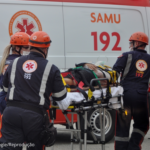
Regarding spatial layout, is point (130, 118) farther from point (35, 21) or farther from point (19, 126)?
point (35, 21)

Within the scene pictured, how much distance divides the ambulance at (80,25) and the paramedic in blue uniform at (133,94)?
126cm

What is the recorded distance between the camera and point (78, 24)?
6.44m

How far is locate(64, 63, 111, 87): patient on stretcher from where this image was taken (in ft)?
14.3

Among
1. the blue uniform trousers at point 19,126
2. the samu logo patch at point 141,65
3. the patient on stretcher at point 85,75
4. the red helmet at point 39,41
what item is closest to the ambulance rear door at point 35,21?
the patient on stretcher at point 85,75

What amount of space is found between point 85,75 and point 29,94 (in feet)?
4.11

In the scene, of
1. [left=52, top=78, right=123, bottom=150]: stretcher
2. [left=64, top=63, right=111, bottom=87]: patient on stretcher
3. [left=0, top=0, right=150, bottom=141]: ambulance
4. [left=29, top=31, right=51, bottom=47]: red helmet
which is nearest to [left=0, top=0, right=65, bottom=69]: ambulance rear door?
[left=0, top=0, right=150, bottom=141]: ambulance

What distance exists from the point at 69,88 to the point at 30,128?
104 centimetres

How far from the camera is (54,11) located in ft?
20.7

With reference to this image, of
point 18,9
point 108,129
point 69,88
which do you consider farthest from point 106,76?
point 18,9

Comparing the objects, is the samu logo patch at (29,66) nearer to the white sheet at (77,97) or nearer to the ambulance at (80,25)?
the white sheet at (77,97)

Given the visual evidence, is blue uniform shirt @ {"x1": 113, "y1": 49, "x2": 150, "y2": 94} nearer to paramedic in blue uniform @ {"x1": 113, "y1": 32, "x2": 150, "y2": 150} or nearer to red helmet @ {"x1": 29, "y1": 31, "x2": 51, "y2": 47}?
paramedic in blue uniform @ {"x1": 113, "y1": 32, "x2": 150, "y2": 150}

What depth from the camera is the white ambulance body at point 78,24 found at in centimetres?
611

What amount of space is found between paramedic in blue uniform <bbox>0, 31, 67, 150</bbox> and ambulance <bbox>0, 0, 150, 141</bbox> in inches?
101

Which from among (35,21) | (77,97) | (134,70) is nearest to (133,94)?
(134,70)
